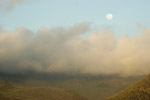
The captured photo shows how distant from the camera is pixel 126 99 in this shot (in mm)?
198750

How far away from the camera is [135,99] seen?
191 metres

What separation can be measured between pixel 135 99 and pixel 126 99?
34.1 feet

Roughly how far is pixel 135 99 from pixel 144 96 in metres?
9.16

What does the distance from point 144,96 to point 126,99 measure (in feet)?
57.4

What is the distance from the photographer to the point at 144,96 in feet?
628
